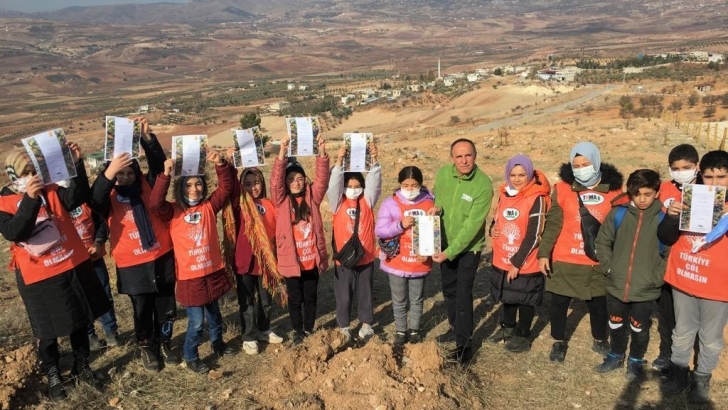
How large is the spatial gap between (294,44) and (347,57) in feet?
155

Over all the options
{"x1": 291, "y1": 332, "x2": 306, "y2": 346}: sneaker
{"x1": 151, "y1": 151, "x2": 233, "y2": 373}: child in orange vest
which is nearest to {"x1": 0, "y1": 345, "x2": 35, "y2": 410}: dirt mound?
{"x1": 151, "y1": 151, "x2": 233, "y2": 373}: child in orange vest

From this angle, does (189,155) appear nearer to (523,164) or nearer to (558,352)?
(523,164)

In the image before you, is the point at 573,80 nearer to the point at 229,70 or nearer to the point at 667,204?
the point at 667,204

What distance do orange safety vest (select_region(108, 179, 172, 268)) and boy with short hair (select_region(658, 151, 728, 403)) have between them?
4042 millimetres

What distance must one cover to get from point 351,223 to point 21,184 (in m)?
2.55

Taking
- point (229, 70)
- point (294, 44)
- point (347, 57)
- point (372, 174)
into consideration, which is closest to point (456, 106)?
point (372, 174)

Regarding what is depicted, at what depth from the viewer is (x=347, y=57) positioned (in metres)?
158

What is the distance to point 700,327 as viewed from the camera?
3639 mm

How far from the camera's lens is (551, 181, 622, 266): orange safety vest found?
4.02 metres

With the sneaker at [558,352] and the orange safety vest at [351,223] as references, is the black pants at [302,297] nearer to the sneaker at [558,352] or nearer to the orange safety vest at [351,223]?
the orange safety vest at [351,223]

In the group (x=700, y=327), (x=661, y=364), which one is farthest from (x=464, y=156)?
(x=661, y=364)

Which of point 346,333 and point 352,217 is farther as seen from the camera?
point 346,333

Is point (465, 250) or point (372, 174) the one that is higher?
point (372, 174)

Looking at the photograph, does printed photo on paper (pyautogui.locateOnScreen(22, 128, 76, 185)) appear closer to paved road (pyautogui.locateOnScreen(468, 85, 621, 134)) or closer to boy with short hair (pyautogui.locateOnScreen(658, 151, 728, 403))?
boy with short hair (pyautogui.locateOnScreen(658, 151, 728, 403))
